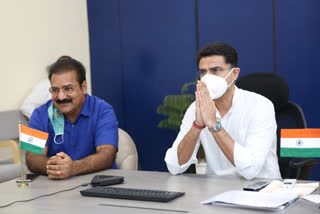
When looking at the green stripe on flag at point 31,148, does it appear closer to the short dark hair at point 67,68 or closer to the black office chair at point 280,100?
the short dark hair at point 67,68

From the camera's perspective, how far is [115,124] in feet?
8.64

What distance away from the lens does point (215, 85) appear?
2332 mm

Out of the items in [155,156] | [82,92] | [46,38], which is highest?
[46,38]

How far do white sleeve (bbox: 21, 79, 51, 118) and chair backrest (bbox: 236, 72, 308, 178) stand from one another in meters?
2.68

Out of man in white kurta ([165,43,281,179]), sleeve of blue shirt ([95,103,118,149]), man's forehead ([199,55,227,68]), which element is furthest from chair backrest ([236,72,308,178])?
sleeve of blue shirt ([95,103,118,149])

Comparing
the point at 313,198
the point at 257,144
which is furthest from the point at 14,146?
the point at 313,198

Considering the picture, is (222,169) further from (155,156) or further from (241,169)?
(155,156)

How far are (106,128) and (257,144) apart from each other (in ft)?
2.94

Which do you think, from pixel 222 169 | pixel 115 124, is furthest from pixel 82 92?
pixel 222 169

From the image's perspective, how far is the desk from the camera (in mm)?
1501

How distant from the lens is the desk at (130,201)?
59.1 inches

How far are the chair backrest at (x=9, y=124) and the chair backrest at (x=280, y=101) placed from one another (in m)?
2.73

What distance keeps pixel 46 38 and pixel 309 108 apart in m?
3.06

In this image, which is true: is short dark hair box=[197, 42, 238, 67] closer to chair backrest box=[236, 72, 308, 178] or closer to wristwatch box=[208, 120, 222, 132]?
chair backrest box=[236, 72, 308, 178]
